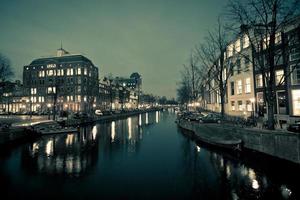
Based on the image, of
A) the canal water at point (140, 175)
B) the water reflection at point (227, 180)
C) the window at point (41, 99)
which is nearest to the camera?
the water reflection at point (227, 180)

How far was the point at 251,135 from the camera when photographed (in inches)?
768

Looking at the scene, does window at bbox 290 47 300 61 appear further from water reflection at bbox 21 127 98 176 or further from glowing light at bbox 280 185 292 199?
water reflection at bbox 21 127 98 176

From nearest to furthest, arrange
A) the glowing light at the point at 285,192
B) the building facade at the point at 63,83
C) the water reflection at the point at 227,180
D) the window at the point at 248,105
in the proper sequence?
the glowing light at the point at 285,192
the water reflection at the point at 227,180
the window at the point at 248,105
the building facade at the point at 63,83

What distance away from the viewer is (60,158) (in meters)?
20.3

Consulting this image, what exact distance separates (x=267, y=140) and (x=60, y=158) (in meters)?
20.9

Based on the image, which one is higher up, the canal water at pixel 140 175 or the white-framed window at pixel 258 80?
the white-framed window at pixel 258 80

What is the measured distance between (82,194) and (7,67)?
4835 cm

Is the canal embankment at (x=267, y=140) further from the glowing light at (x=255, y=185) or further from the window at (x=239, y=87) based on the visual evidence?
the window at (x=239, y=87)

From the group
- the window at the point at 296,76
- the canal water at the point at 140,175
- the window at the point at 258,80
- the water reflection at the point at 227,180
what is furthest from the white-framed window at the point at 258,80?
the water reflection at the point at 227,180

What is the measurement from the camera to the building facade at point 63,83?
3720 inches

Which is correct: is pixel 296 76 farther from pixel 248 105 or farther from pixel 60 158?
pixel 60 158

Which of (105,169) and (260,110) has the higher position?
(260,110)

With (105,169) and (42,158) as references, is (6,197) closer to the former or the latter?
(105,169)

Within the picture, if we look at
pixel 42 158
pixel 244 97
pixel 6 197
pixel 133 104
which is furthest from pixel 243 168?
pixel 133 104
